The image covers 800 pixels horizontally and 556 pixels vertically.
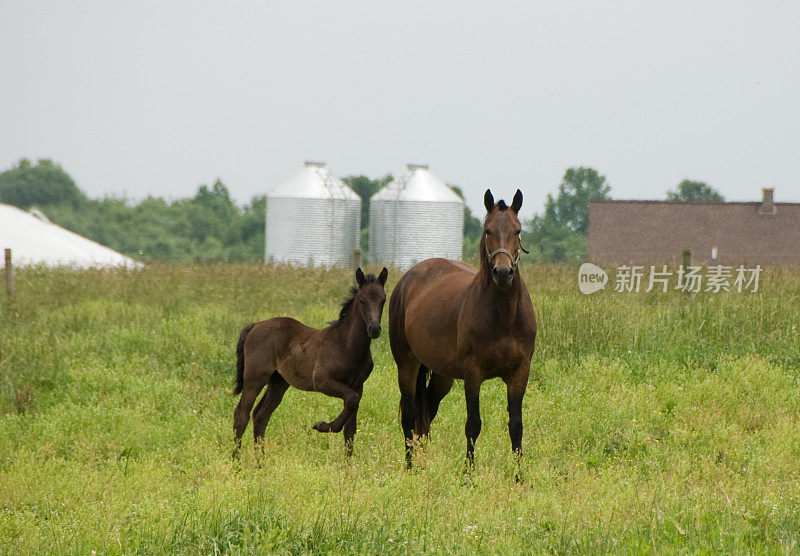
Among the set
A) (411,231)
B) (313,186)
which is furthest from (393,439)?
(313,186)

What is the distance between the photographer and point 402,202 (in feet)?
105

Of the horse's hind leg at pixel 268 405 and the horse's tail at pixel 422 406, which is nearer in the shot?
the horse's tail at pixel 422 406

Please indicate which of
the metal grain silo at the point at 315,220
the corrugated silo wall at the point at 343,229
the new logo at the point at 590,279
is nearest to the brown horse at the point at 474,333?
the new logo at the point at 590,279

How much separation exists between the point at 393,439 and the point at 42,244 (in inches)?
1299

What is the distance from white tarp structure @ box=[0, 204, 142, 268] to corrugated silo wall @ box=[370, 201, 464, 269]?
32.8 ft

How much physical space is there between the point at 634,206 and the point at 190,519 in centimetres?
4506

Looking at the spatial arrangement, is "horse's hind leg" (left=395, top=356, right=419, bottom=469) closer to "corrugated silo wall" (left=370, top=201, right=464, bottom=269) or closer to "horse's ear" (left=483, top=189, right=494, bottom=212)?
"horse's ear" (left=483, top=189, right=494, bottom=212)

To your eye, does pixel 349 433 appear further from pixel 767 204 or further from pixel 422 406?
pixel 767 204

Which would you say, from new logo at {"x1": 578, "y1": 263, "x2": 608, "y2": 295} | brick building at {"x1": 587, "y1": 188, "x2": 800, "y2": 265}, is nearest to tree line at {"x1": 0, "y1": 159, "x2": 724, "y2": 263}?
brick building at {"x1": 587, "y1": 188, "x2": 800, "y2": 265}

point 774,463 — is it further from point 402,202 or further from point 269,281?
point 402,202

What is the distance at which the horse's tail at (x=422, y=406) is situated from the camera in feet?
25.8

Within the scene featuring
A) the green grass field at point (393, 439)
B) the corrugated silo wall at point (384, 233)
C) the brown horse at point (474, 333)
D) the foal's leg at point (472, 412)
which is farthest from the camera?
the corrugated silo wall at point (384, 233)

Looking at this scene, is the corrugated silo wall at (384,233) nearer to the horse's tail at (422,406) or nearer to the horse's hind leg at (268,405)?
the horse's hind leg at (268,405)

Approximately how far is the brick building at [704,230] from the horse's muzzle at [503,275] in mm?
40242
